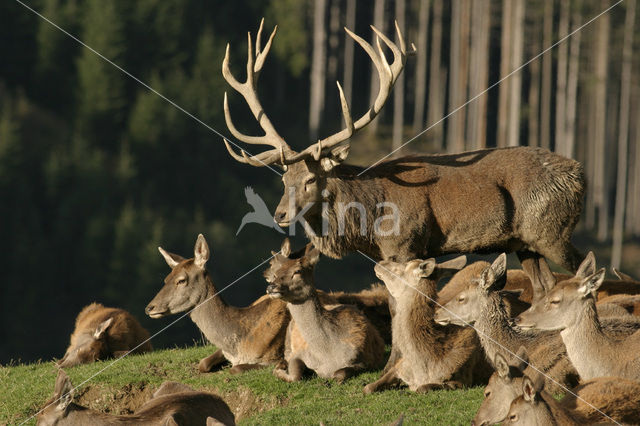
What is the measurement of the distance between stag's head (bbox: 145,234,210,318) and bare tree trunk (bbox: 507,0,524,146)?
71.4 feet

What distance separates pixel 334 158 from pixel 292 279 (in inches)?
55.7

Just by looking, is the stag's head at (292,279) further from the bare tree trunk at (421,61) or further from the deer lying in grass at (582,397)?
the bare tree trunk at (421,61)

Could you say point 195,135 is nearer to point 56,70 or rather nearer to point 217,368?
point 56,70

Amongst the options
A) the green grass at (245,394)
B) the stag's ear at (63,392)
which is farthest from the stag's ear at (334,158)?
the stag's ear at (63,392)

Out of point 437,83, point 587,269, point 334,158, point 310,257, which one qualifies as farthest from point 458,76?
point 587,269

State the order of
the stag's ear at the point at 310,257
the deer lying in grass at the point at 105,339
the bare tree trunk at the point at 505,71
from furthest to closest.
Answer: the bare tree trunk at the point at 505,71, the deer lying in grass at the point at 105,339, the stag's ear at the point at 310,257

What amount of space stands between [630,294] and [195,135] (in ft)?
101

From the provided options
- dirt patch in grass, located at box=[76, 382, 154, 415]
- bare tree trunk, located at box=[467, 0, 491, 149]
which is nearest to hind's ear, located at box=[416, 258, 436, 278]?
dirt patch in grass, located at box=[76, 382, 154, 415]

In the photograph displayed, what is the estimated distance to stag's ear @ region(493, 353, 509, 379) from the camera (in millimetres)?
6355

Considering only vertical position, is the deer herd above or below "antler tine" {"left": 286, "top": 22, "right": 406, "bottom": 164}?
below

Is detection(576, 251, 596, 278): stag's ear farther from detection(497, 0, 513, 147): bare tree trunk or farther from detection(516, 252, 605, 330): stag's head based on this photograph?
detection(497, 0, 513, 147): bare tree trunk

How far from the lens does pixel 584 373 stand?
7.27m

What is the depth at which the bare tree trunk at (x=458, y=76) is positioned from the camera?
3816 centimetres

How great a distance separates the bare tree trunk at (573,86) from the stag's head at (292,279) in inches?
1219
